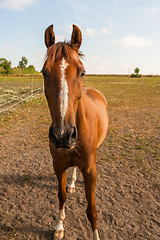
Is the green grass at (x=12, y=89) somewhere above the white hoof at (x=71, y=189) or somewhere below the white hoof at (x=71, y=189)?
above

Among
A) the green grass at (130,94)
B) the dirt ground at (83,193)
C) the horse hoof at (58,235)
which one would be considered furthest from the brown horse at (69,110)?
the green grass at (130,94)

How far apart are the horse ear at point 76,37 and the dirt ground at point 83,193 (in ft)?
8.39

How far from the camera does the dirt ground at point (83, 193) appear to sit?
262 cm

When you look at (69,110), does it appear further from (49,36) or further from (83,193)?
(83,193)

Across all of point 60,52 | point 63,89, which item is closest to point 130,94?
point 60,52

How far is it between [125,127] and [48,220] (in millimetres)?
5541

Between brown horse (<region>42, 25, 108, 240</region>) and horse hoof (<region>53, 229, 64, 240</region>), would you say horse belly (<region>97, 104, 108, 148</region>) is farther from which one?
horse hoof (<region>53, 229, 64, 240</region>)

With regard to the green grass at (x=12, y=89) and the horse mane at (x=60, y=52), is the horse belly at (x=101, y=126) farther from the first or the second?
the green grass at (x=12, y=89)

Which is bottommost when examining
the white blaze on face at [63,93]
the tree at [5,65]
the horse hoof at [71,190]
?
the horse hoof at [71,190]

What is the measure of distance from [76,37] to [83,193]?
2.77 m

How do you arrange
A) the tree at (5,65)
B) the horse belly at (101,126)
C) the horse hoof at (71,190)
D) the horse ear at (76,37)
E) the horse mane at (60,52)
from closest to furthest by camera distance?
the horse mane at (60,52) → the horse ear at (76,37) → the horse belly at (101,126) → the horse hoof at (71,190) → the tree at (5,65)

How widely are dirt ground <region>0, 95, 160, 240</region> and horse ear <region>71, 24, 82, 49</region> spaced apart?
2.56 m

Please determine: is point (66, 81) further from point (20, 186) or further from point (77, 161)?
point (20, 186)

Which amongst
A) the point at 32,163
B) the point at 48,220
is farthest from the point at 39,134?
the point at 48,220
